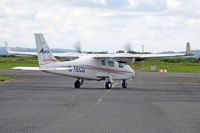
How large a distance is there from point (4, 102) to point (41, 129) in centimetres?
843

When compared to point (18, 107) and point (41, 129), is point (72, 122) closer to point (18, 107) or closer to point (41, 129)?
point (41, 129)

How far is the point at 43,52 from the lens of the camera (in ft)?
108

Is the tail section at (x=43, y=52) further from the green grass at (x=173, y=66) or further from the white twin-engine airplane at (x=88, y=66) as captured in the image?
the green grass at (x=173, y=66)

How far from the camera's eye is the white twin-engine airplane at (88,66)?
107 feet

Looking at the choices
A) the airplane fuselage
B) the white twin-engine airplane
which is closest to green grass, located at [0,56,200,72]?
the airplane fuselage

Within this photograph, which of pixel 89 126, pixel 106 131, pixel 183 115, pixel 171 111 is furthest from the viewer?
pixel 171 111

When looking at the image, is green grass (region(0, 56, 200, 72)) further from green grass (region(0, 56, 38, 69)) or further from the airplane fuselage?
the airplane fuselage

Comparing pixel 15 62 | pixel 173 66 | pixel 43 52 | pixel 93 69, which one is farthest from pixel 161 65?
pixel 43 52

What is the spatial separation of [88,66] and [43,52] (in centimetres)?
290

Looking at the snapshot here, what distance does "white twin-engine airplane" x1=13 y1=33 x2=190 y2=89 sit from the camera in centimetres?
3269

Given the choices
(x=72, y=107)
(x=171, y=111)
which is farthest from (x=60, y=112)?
(x=171, y=111)

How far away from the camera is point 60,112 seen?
17016mm

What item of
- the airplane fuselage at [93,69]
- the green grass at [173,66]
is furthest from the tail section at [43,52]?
the green grass at [173,66]

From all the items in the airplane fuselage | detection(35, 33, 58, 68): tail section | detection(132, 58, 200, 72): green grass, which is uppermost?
detection(35, 33, 58, 68): tail section
